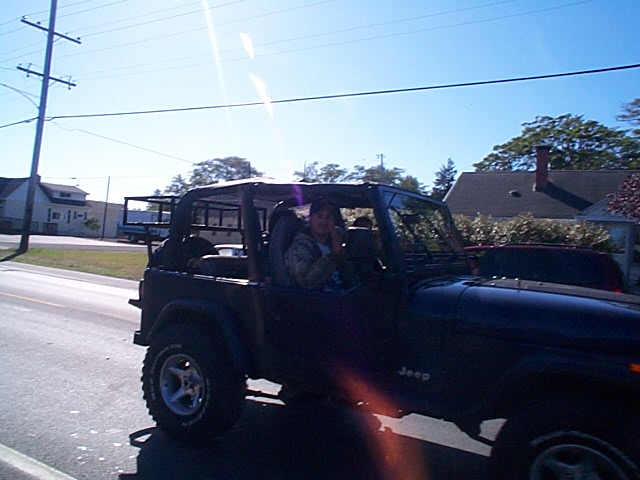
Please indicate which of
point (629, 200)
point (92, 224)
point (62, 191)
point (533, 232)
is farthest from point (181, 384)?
point (62, 191)

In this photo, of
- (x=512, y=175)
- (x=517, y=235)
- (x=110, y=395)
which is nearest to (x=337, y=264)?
(x=110, y=395)

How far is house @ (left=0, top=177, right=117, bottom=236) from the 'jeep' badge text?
226 ft

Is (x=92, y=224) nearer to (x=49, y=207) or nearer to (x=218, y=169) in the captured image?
(x=49, y=207)

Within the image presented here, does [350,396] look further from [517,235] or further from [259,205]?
[517,235]

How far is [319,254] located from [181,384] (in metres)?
1.60

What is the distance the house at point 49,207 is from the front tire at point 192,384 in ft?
219

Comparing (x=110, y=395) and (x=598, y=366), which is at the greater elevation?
(x=598, y=366)

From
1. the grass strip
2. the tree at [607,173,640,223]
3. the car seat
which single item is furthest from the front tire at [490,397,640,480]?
the grass strip

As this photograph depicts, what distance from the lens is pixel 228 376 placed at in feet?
14.8

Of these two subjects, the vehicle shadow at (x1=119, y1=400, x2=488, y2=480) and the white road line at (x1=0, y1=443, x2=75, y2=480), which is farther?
the vehicle shadow at (x1=119, y1=400, x2=488, y2=480)

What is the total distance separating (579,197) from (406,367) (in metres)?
28.0

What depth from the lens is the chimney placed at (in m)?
29.2

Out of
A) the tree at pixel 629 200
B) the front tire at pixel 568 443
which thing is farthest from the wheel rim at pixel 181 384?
the tree at pixel 629 200

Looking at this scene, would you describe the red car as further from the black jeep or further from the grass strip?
the grass strip
